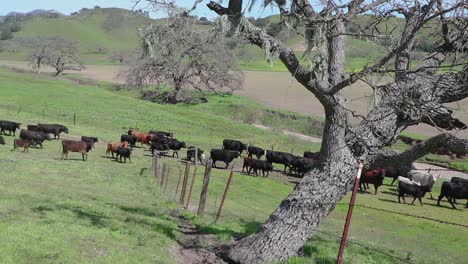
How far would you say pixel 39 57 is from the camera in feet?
282

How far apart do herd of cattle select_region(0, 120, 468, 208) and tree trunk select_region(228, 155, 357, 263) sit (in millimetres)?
13314

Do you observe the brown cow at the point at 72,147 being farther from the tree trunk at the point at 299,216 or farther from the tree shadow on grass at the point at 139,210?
the tree trunk at the point at 299,216

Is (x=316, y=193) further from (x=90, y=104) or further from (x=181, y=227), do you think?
(x=90, y=104)

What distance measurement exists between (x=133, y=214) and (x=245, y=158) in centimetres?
1700

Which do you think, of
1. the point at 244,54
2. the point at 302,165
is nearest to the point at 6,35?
the point at 244,54

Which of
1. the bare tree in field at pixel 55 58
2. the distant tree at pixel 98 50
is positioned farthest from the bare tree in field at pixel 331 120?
the distant tree at pixel 98 50

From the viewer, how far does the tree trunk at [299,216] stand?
320 inches

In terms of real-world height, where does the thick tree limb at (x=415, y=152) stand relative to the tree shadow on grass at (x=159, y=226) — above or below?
above

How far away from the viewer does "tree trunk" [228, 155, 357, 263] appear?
8125 millimetres

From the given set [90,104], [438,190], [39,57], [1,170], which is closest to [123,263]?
[1,170]

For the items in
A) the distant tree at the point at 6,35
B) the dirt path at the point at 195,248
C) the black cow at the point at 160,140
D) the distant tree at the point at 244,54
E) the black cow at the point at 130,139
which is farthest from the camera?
the distant tree at the point at 6,35

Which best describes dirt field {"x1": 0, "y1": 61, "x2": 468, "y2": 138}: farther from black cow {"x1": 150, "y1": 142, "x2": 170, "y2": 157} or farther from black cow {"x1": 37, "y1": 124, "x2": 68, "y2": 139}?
black cow {"x1": 37, "y1": 124, "x2": 68, "y2": 139}

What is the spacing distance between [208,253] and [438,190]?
76.7ft

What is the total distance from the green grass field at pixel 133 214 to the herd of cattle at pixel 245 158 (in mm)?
667
